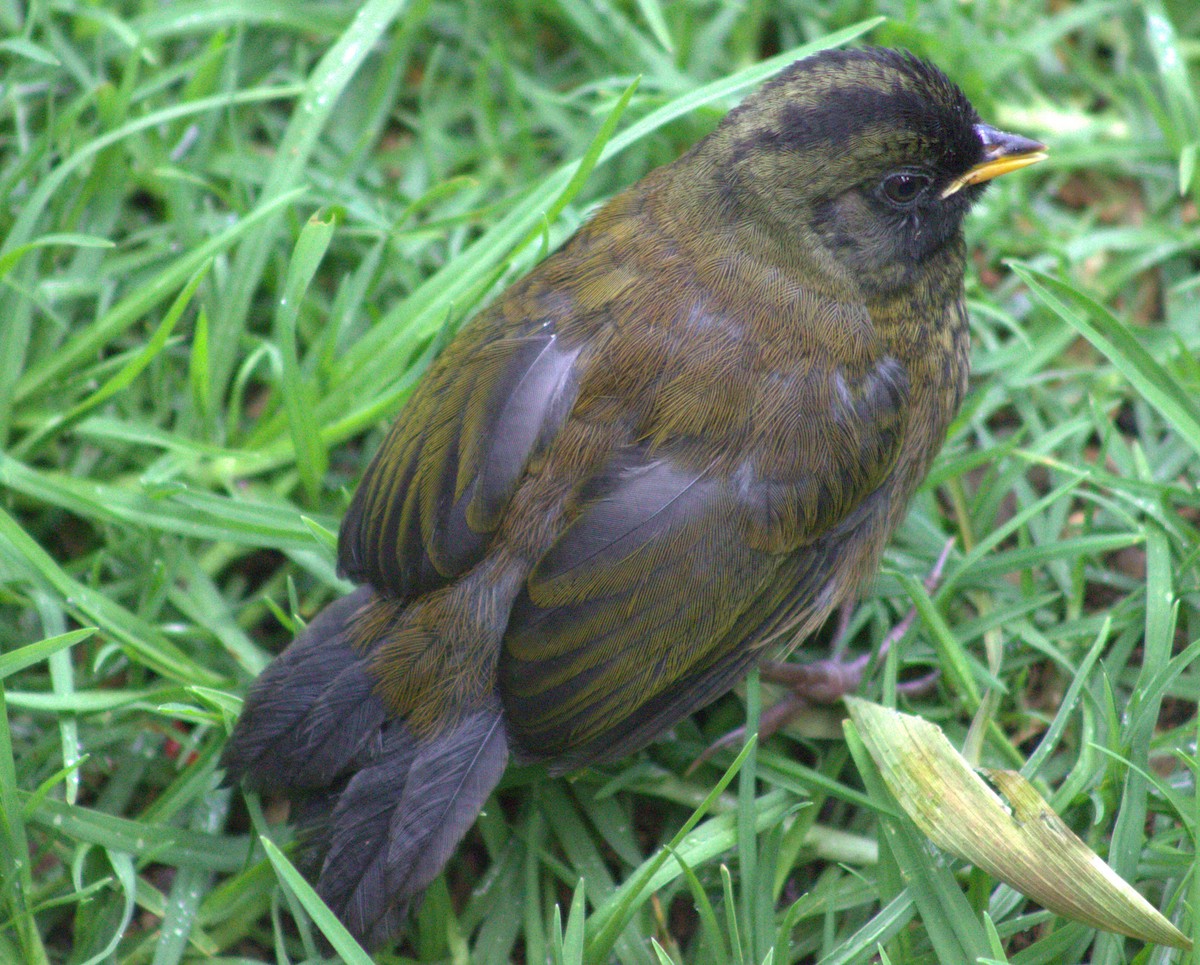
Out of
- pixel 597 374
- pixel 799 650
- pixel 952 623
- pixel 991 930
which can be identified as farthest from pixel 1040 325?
pixel 991 930

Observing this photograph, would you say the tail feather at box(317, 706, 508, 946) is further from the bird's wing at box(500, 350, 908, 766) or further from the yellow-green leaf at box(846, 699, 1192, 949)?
the yellow-green leaf at box(846, 699, 1192, 949)

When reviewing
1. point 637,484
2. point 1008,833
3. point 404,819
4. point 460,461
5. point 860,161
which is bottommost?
point 1008,833

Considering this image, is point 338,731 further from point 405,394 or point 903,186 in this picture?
point 903,186

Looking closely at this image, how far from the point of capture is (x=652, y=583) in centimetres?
272

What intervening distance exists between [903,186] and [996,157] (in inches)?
11.7

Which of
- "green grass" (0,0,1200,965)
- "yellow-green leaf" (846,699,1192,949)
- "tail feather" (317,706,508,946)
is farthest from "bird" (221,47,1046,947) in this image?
"yellow-green leaf" (846,699,1192,949)

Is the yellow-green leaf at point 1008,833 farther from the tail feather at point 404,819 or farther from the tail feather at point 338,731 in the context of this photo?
the tail feather at point 338,731

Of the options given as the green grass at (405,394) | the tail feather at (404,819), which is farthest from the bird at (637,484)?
the green grass at (405,394)

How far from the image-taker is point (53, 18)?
407cm

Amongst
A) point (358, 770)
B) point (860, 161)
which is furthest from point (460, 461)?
point (860, 161)

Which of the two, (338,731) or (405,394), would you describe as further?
(405,394)

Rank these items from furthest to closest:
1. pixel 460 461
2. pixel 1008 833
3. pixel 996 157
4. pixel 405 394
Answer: pixel 405 394, pixel 996 157, pixel 460 461, pixel 1008 833

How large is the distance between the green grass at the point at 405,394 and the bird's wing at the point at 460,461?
32cm

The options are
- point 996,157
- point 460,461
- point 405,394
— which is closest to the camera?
point 460,461
